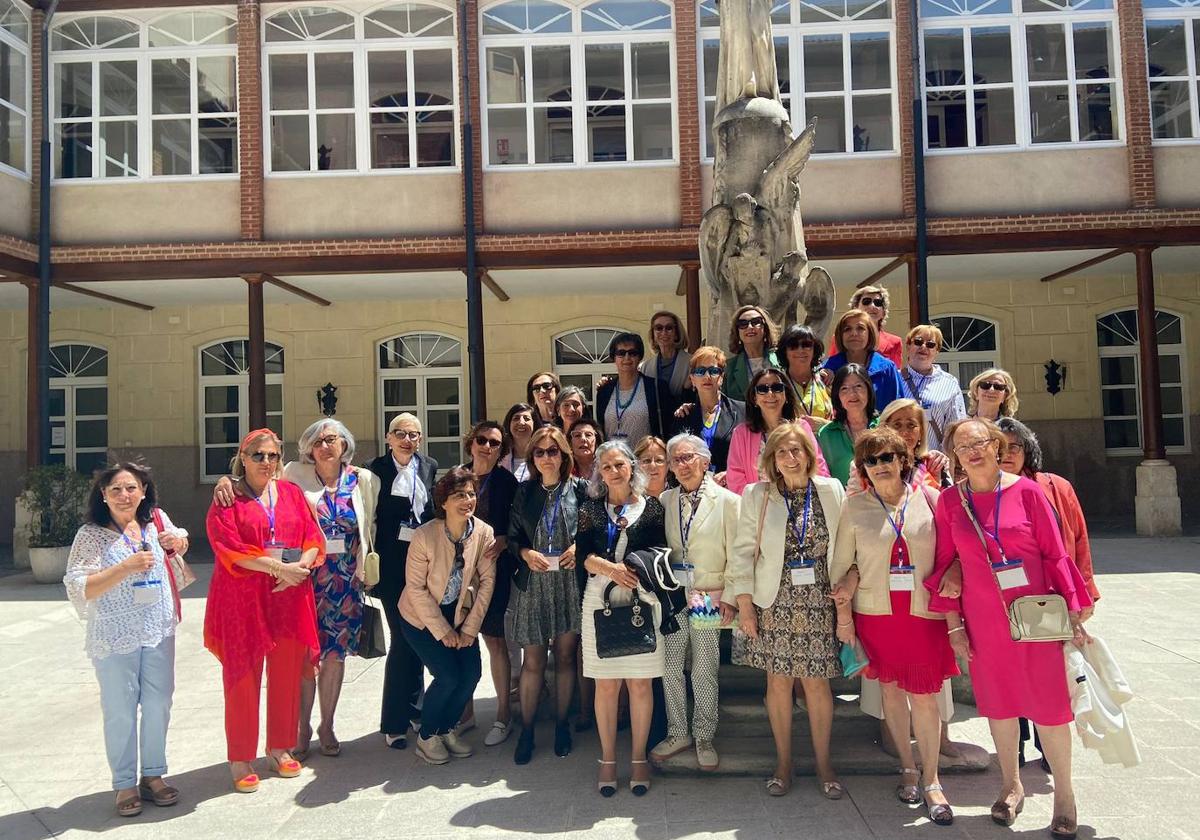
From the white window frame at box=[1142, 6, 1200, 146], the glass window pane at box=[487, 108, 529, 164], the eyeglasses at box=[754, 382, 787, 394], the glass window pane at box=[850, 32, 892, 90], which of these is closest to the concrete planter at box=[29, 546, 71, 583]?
the glass window pane at box=[487, 108, 529, 164]

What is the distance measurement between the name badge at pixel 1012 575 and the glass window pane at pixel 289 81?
13272 millimetres

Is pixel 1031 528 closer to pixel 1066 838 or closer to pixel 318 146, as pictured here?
pixel 1066 838

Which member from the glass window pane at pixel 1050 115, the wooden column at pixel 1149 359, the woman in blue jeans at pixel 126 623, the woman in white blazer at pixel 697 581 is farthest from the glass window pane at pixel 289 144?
the wooden column at pixel 1149 359

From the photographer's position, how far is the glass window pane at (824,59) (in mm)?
13531

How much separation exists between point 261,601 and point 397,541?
0.75 meters

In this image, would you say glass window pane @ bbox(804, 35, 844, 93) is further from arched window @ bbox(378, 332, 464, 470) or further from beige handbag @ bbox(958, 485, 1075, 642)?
beige handbag @ bbox(958, 485, 1075, 642)

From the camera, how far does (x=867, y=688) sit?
4.12 m

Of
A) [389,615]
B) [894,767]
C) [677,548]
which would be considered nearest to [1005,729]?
[894,767]

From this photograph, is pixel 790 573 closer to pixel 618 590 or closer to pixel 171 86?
pixel 618 590

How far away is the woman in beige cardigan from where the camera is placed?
12.4 ft

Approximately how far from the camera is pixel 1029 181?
42.6 feet

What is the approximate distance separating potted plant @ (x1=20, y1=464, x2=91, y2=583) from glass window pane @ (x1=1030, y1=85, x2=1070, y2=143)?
14337mm

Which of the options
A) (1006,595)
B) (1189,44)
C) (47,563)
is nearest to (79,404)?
(47,563)

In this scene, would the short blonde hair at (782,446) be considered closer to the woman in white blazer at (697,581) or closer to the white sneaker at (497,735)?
the woman in white blazer at (697,581)
